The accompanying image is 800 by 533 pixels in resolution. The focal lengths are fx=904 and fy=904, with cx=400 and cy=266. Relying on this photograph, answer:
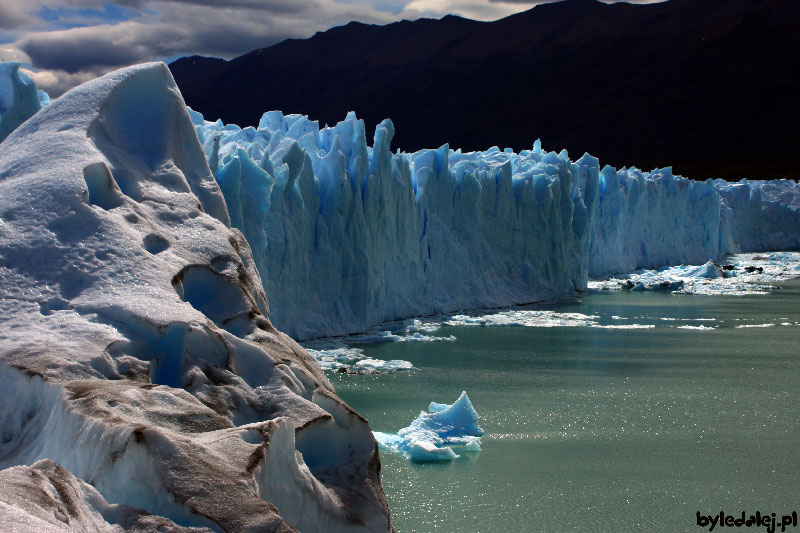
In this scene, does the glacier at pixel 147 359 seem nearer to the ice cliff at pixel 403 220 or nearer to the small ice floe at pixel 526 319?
the ice cliff at pixel 403 220

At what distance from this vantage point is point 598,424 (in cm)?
635

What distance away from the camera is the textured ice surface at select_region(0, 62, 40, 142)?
648 cm

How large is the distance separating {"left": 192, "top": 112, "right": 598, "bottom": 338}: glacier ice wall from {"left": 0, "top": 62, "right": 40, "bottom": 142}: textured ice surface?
1702 mm

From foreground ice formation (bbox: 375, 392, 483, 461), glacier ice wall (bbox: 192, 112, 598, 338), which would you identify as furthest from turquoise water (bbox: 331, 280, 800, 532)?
glacier ice wall (bbox: 192, 112, 598, 338)

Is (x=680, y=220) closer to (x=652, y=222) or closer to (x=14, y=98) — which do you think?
(x=652, y=222)

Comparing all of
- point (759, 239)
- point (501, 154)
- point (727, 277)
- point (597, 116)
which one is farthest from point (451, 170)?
point (597, 116)

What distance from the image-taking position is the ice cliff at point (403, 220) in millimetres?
9180

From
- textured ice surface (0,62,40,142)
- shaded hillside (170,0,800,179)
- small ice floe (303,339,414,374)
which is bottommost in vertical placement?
small ice floe (303,339,414,374)

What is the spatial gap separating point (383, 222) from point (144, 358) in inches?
348

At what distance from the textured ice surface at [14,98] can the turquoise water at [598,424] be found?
3.16m

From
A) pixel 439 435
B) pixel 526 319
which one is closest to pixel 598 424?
pixel 439 435

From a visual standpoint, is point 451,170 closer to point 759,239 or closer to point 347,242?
point 347,242

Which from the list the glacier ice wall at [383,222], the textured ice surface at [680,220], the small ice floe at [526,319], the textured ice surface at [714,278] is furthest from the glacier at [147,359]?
the textured ice surface at [680,220]

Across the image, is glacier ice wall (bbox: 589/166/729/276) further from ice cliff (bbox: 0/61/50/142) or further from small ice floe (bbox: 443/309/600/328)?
ice cliff (bbox: 0/61/50/142)
